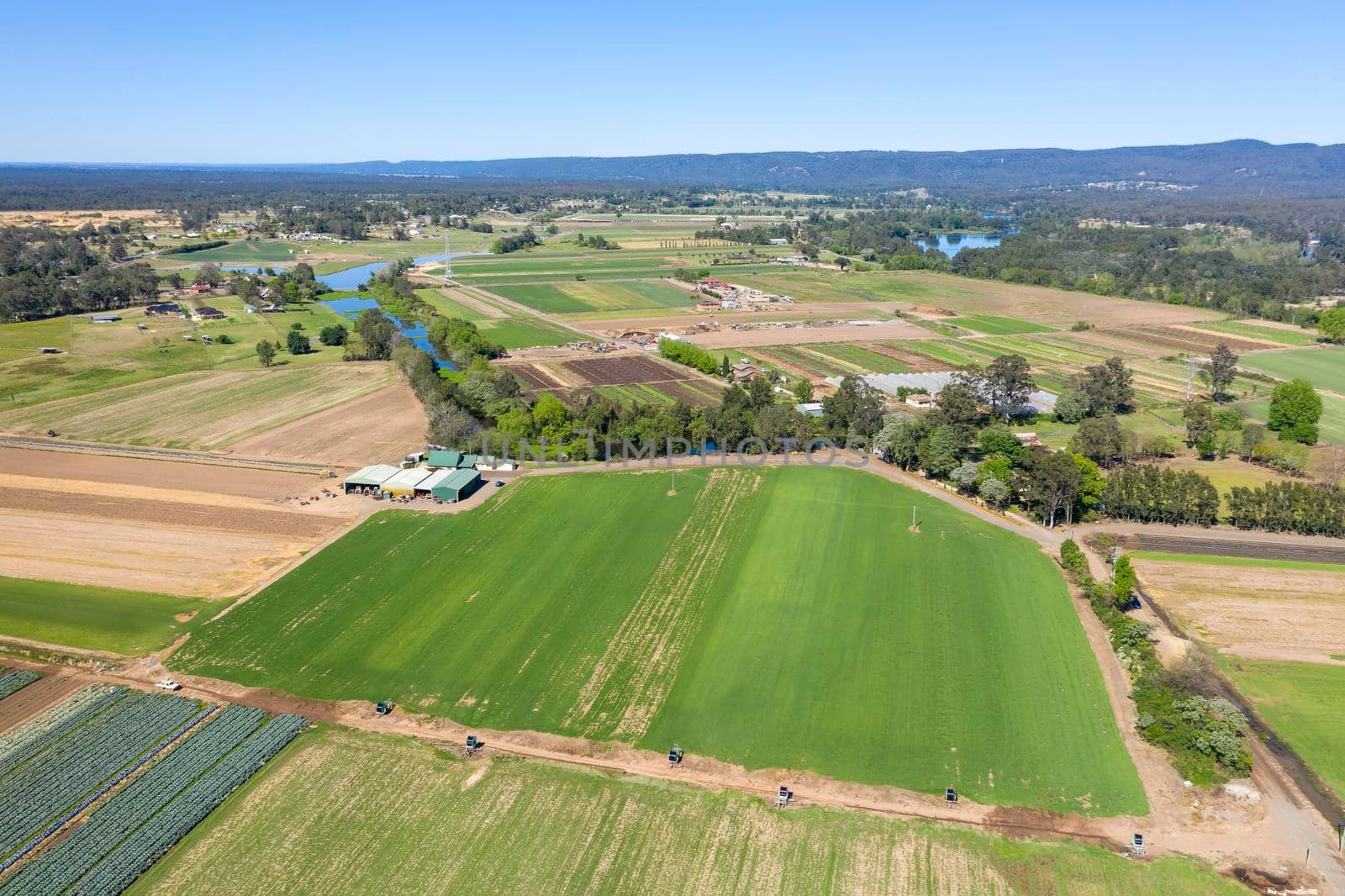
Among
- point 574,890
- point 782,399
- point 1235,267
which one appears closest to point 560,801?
point 574,890

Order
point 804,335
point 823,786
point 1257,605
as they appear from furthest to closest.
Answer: point 804,335 < point 1257,605 < point 823,786

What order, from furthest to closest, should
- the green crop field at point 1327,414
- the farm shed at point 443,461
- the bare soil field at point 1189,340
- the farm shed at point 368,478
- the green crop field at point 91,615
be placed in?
the bare soil field at point 1189,340
the green crop field at point 1327,414
the farm shed at point 443,461
the farm shed at point 368,478
the green crop field at point 91,615

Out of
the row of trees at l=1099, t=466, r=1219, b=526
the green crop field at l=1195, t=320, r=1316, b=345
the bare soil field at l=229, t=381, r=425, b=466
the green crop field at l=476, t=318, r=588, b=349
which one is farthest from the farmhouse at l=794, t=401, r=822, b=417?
the green crop field at l=1195, t=320, r=1316, b=345

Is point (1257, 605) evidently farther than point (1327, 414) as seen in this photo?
No

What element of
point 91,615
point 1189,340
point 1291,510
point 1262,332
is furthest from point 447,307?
point 1262,332

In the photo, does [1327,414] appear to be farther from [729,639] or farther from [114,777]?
[114,777]

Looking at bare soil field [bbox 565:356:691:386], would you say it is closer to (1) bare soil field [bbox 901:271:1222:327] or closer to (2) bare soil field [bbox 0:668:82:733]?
(2) bare soil field [bbox 0:668:82:733]

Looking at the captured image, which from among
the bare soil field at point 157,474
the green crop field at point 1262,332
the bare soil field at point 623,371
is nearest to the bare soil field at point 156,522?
the bare soil field at point 157,474

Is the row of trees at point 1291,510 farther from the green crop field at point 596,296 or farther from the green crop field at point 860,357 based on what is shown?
the green crop field at point 596,296
